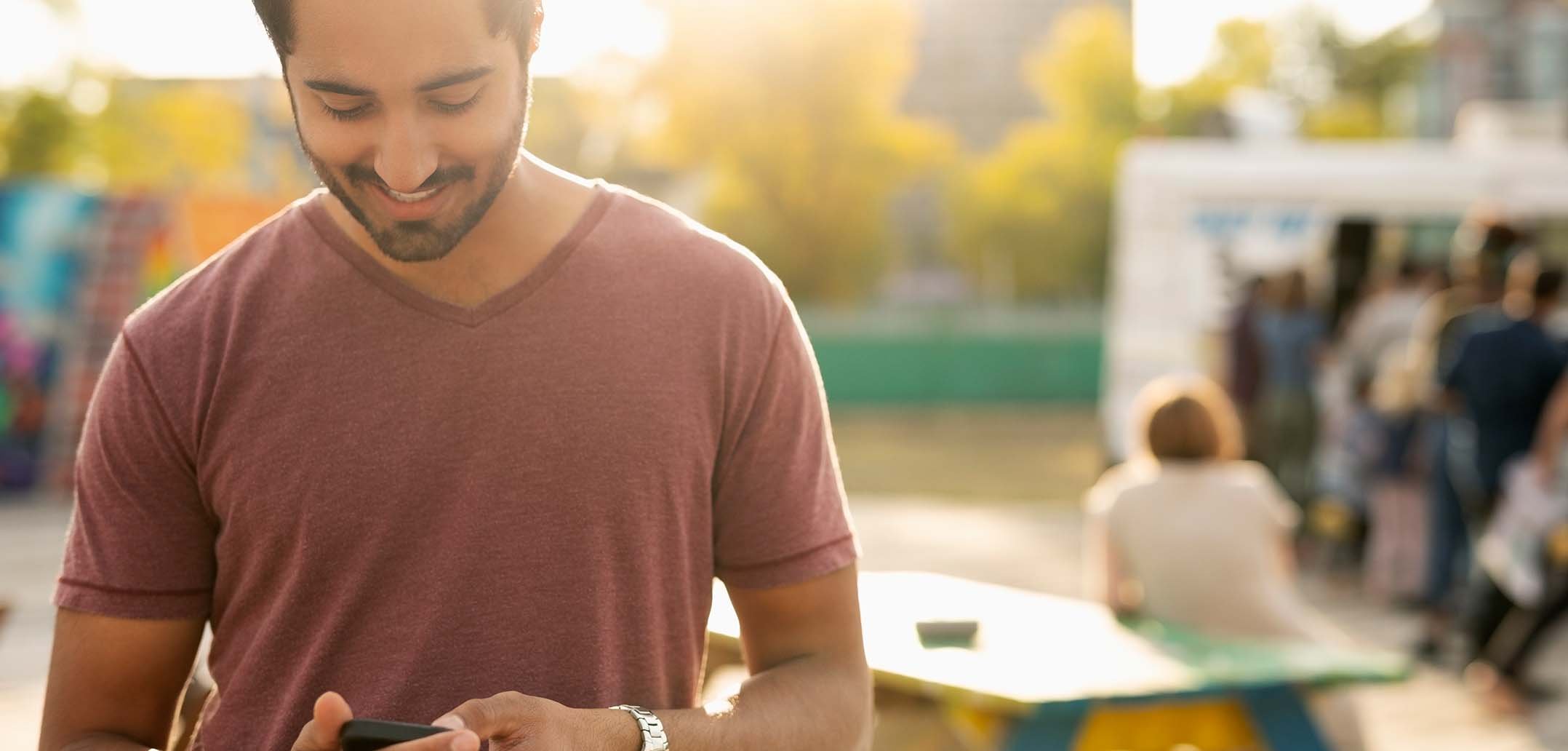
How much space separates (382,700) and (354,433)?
243 mm

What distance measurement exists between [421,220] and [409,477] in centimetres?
23

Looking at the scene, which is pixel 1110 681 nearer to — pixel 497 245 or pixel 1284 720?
pixel 1284 720

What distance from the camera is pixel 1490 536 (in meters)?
7.28

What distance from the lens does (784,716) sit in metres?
1.72

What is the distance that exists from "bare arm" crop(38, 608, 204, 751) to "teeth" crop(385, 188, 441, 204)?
445 millimetres

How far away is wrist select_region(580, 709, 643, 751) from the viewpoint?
158cm

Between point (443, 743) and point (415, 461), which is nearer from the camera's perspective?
point (443, 743)

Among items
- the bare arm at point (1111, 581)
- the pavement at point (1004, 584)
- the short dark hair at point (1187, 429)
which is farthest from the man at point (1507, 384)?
the bare arm at point (1111, 581)

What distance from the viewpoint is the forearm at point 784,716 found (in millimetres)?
1649

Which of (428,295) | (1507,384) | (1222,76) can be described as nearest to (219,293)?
(428,295)

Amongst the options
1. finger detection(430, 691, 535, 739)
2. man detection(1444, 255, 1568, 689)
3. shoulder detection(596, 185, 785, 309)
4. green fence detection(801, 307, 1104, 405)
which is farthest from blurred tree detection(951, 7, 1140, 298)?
finger detection(430, 691, 535, 739)

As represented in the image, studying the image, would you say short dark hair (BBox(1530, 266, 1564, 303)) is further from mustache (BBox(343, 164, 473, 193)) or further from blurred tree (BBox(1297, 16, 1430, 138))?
blurred tree (BBox(1297, 16, 1430, 138))

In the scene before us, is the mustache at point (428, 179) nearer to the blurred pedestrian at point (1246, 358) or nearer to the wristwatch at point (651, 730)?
the wristwatch at point (651, 730)

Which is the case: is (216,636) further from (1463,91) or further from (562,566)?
(1463,91)
